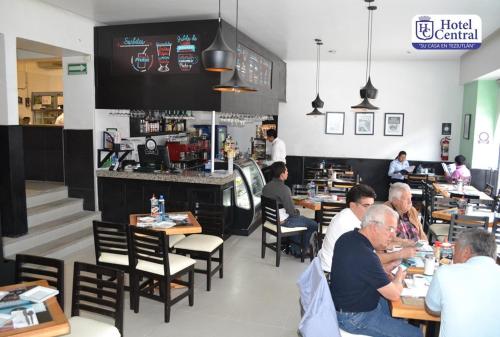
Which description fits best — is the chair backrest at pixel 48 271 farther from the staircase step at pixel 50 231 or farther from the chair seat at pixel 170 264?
the staircase step at pixel 50 231

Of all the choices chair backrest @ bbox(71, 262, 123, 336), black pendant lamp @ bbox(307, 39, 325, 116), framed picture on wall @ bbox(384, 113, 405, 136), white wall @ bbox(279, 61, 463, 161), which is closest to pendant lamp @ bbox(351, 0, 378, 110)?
black pendant lamp @ bbox(307, 39, 325, 116)

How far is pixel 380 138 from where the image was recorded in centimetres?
1111

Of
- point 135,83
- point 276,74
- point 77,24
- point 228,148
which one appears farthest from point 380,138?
point 77,24

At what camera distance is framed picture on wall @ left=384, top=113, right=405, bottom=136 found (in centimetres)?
1094

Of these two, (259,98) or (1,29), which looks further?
(259,98)

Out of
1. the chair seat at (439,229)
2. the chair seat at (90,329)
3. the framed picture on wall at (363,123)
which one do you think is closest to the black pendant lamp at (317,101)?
the framed picture on wall at (363,123)

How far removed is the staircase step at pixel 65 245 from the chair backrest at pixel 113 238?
170 cm

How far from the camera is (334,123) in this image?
11.3m

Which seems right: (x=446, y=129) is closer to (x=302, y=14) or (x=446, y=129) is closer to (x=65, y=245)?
(x=302, y=14)

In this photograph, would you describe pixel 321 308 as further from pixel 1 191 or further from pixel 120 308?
pixel 1 191

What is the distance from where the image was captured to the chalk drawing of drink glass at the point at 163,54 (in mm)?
6797

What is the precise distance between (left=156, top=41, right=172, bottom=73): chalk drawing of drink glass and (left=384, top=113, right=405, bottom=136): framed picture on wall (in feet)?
21.3

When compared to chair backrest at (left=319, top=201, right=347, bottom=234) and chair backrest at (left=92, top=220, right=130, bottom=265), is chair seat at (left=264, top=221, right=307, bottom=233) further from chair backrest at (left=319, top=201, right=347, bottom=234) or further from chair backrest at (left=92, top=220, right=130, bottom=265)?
chair backrest at (left=92, top=220, right=130, bottom=265)

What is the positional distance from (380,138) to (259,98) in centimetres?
400
